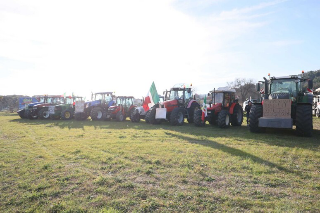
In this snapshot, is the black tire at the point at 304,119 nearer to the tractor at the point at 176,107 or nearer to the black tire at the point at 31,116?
the tractor at the point at 176,107

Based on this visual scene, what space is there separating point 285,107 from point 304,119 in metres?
0.77

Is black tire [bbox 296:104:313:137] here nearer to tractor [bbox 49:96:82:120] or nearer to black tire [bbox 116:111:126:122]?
black tire [bbox 116:111:126:122]

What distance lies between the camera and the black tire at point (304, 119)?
816cm

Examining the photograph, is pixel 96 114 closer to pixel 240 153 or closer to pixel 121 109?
pixel 121 109

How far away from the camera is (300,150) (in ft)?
20.5

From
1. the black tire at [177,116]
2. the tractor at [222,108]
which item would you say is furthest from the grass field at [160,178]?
the black tire at [177,116]

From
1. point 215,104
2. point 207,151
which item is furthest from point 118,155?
point 215,104

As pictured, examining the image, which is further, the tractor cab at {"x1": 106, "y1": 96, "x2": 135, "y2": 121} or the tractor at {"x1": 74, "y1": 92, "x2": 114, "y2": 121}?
the tractor at {"x1": 74, "y1": 92, "x2": 114, "y2": 121}

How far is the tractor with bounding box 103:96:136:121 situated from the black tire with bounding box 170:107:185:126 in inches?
208

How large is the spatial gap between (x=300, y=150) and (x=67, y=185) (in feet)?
20.3

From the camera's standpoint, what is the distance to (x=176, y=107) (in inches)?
517

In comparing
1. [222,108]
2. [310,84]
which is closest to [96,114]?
[222,108]

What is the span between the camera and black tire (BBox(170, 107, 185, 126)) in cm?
1221

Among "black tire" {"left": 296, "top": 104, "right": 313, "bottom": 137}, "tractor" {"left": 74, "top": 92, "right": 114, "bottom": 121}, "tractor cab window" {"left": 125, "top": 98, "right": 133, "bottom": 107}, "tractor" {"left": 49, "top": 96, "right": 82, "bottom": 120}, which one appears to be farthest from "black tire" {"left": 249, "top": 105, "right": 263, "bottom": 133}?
"tractor" {"left": 49, "top": 96, "right": 82, "bottom": 120}
